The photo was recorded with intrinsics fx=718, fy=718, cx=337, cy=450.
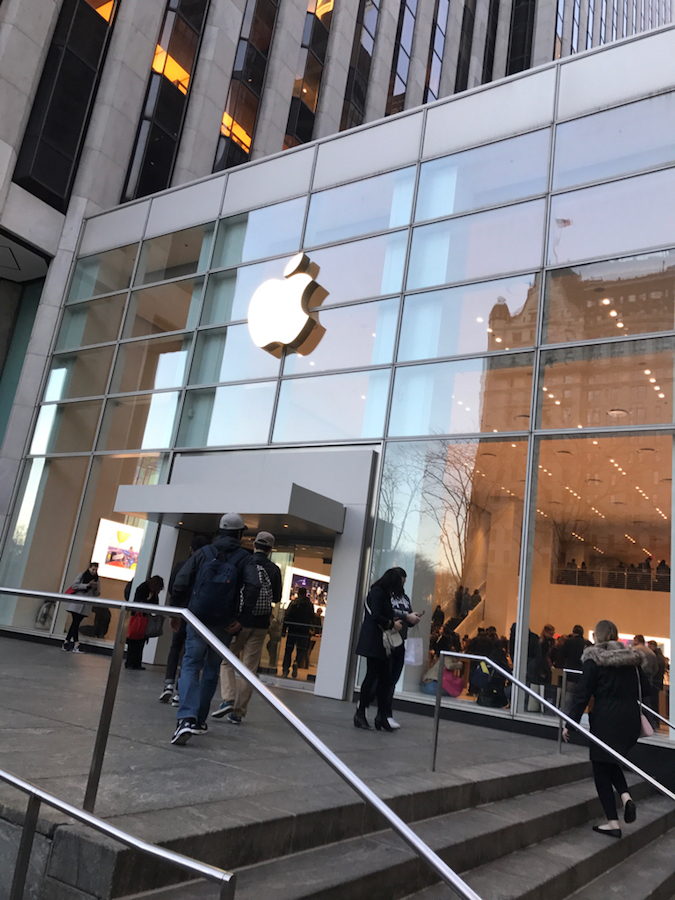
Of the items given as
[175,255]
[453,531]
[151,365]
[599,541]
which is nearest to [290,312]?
[151,365]

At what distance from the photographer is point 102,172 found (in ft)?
61.4

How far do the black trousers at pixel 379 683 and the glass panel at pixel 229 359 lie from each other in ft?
23.7

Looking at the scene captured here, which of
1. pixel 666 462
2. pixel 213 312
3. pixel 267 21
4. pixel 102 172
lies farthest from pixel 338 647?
pixel 267 21

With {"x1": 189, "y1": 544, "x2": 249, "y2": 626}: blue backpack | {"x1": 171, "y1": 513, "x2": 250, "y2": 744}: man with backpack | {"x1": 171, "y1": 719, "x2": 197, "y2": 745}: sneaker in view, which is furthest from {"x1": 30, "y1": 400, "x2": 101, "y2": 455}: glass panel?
{"x1": 171, "y1": 719, "x2": 197, "y2": 745}: sneaker

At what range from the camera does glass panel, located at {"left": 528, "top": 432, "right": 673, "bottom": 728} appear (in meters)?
10.4

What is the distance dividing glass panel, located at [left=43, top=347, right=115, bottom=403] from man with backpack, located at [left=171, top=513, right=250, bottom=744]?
11228 millimetres

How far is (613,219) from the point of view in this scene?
37.3ft

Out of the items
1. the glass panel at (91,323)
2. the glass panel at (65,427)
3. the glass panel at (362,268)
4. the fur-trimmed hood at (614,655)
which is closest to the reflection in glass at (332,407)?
the glass panel at (362,268)

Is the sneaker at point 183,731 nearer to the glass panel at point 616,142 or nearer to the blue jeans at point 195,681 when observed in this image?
the blue jeans at point 195,681

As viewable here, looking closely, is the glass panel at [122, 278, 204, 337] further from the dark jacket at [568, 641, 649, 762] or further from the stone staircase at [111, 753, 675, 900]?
the stone staircase at [111, 753, 675, 900]

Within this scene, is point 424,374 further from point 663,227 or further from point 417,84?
point 417,84

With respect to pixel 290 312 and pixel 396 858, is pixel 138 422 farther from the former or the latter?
pixel 396 858

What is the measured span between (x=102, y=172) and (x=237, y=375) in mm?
8247

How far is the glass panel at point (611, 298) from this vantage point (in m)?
10.7
